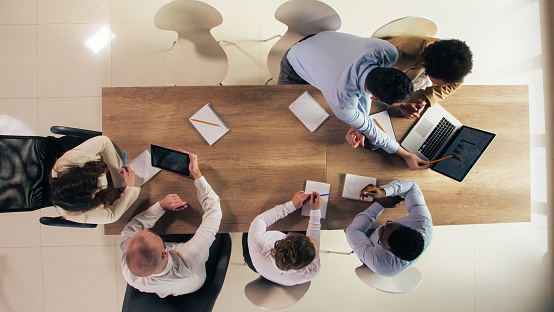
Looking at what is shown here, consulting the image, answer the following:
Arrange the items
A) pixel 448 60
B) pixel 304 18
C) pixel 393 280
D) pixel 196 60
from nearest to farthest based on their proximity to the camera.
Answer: pixel 448 60, pixel 393 280, pixel 304 18, pixel 196 60

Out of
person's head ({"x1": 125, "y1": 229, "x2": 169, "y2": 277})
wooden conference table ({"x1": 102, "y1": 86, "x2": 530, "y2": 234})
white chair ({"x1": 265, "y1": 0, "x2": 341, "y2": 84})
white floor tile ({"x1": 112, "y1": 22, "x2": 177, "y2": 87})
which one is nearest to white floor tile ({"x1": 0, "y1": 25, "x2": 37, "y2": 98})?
white floor tile ({"x1": 112, "y1": 22, "x2": 177, "y2": 87})

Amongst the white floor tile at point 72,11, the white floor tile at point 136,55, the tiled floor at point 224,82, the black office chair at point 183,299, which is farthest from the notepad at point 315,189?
the white floor tile at point 72,11

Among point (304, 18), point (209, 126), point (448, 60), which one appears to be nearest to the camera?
point (448, 60)

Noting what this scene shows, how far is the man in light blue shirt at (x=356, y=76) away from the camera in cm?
140

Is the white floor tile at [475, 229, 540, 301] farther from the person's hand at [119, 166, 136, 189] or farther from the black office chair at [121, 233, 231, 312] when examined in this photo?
the person's hand at [119, 166, 136, 189]

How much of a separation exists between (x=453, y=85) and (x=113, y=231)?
2306mm

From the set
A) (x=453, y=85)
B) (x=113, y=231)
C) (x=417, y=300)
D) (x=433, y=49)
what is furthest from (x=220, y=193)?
(x=417, y=300)

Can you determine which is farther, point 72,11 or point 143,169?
point 72,11

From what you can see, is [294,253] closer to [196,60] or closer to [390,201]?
[390,201]

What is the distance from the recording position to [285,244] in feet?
5.04

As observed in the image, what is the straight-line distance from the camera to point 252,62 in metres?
2.71

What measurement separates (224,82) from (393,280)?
7.03ft

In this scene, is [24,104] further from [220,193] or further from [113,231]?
[220,193]

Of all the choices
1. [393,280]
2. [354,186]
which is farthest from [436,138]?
[393,280]
